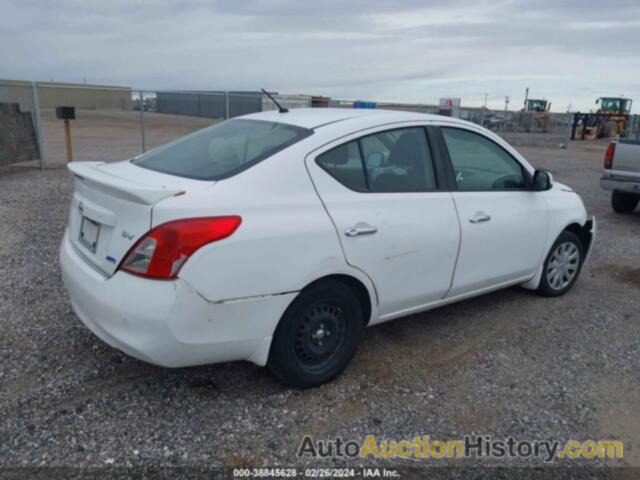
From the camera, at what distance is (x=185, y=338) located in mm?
2701

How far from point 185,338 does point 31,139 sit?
9774mm

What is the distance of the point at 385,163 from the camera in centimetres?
353

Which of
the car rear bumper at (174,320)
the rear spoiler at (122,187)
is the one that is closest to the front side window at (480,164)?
the car rear bumper at (174,320)

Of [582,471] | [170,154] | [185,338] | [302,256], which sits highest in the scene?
[170,154]

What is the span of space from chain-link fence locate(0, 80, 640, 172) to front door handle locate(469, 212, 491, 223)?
30.8 feet

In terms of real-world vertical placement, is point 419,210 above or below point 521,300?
above

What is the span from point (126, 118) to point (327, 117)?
30.2m

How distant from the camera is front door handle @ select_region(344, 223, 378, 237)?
123 inches

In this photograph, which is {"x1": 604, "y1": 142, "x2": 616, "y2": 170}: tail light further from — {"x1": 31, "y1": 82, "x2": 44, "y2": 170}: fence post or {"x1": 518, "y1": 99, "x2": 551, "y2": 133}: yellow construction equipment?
{"x1": 518, "y1": 99, "x2": 551, "y2": 133}: yellow construction equipment

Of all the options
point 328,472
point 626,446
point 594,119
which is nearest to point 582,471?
point 626,446

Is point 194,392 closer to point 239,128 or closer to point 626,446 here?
point 239,128

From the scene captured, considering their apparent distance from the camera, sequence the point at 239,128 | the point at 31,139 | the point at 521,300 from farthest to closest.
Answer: the point at 31,139 → the point at 521,300 → the point at 239,128

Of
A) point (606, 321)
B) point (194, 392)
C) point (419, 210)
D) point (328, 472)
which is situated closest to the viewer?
point (328, 472)

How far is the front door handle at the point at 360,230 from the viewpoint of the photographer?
3129mm
